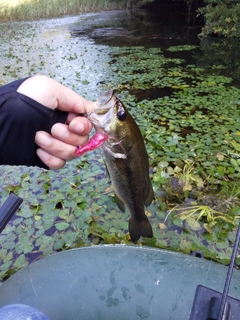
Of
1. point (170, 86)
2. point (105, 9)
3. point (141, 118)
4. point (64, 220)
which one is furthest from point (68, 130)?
point (105, 9)

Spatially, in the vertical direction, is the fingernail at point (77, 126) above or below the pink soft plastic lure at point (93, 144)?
above

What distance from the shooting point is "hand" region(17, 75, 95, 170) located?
1129 mm

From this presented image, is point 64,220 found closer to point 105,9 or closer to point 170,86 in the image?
point 170,86

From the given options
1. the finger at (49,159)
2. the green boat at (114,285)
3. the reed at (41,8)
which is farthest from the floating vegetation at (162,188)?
the reed at (41,8)

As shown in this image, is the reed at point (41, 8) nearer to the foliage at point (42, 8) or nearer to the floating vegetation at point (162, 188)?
the foliage at point (42, 8)

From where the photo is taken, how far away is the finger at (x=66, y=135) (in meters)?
1.19

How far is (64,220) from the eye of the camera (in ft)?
8.98

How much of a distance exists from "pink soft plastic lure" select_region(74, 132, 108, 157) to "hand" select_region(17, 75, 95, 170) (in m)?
0.04

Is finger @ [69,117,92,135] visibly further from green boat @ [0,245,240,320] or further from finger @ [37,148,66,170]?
green boat @ [0,245,240,320]

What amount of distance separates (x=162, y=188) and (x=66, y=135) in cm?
202

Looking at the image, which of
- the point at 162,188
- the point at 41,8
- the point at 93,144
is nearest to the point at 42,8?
the point at 41,8

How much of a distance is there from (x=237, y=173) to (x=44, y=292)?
2.34m

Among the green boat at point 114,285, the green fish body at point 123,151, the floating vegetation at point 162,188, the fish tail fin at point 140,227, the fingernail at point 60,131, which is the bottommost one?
the floating vegetation at point 162,188

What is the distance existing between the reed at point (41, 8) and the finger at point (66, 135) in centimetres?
2055
